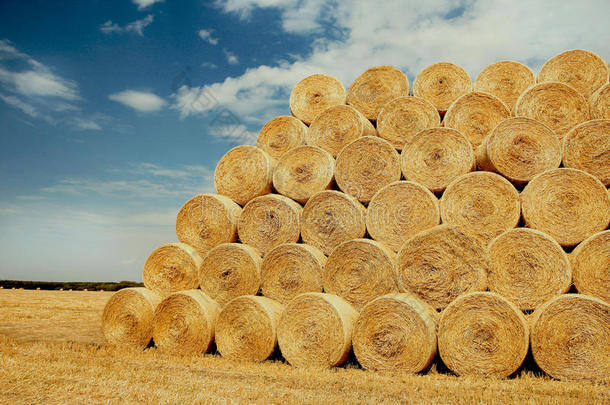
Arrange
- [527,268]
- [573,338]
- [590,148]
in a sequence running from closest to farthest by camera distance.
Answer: [573,338] < [527,268] < [590,148]

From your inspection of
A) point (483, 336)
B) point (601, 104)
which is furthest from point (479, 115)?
point (483, 336)

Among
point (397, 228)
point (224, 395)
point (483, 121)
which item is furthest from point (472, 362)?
point (483, 121)

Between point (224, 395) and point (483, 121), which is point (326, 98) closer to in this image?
point (483, 121)

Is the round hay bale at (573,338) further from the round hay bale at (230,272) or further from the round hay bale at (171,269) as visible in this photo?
the round hay bale at (171,269)

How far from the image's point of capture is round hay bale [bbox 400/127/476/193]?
6.62 meters

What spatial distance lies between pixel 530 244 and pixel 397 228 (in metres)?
1.60

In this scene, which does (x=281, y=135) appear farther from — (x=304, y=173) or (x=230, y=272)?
(x=230, y=272)

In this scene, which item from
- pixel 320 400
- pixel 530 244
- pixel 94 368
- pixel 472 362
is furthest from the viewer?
pixel 530 244

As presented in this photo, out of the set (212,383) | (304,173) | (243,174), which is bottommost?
(212,383)

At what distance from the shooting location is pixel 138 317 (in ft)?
22.8

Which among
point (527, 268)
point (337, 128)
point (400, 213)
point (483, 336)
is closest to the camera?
point (483, 336)

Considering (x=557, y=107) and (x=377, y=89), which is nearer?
(x=557, y=107)

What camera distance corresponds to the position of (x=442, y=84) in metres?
8.24

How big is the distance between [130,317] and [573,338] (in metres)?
5.68
